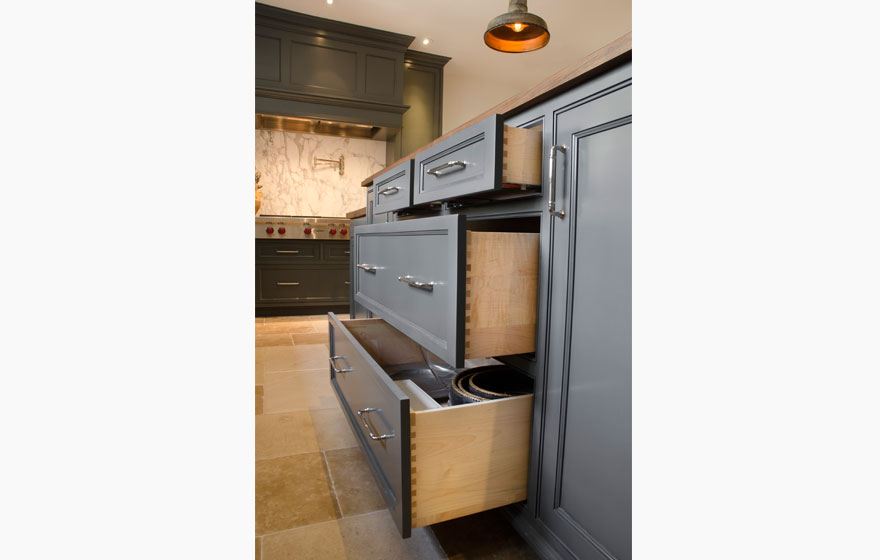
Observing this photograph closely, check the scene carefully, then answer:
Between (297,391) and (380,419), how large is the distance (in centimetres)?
123

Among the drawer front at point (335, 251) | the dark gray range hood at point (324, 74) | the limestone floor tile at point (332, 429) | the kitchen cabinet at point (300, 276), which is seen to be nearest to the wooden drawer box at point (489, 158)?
the limestone floor tile at point (332, 429)

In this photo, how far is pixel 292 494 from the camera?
132 centimetres

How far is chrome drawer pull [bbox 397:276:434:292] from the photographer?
1084mm

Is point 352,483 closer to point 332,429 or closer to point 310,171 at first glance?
point 332,429

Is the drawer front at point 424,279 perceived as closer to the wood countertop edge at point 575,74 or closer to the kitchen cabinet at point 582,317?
the kitchen cabinet at point 582,317

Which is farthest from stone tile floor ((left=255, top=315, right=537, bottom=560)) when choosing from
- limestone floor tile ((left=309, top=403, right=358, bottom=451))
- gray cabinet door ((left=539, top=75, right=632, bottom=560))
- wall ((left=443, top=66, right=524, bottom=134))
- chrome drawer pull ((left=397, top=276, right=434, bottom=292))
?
wall ((left=443, top=66, right=524, bottom=134))

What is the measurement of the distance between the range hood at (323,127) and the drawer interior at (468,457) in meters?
4.00

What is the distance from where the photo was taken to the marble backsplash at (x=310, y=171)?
15.7 ft

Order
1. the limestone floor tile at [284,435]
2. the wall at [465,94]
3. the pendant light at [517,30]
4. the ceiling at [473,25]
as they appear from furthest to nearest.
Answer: the wall at [465,94] < the ceiling at [473,25] < the pendant light at [517,30] < the limestone floor tile at [284,435]

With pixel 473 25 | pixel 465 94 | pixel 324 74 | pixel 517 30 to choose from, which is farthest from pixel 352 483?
pixel 465 94
